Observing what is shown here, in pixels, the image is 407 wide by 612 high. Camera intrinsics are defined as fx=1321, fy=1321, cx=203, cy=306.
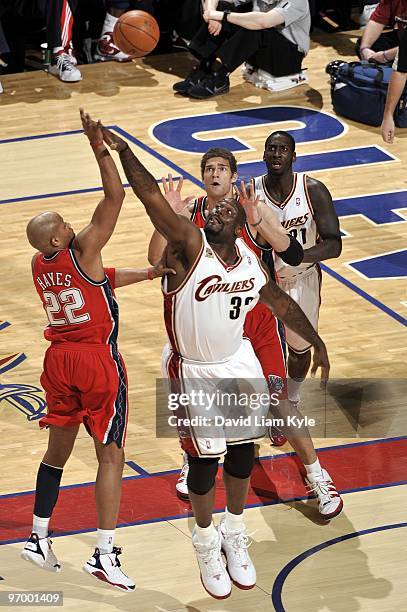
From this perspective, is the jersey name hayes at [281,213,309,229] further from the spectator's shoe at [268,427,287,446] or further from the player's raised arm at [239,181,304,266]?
the spectator's shoe at [268,427,287,446]

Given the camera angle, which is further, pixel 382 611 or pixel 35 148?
pixel 35 148

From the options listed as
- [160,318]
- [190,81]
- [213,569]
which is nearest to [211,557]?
[213,569]

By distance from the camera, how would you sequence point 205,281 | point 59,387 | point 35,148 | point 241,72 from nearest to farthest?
point 205,281
point 59,387
point 35,148
point 241,72

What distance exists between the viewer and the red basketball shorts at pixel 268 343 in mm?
6363

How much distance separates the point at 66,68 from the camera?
42.5 ft

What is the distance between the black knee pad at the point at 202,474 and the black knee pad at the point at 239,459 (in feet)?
0.37

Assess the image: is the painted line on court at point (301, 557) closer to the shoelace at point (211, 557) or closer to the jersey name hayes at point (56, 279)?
the shoelace at point (211, 557)

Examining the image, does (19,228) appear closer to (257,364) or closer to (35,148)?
(35,148)

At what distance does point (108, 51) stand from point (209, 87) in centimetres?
147

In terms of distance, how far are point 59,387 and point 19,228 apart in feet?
14.1

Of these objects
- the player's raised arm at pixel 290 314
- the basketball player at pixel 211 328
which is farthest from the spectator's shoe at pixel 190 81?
the basketball player at pixel 211 328

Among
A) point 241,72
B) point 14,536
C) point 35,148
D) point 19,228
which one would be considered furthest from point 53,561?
point 241,72

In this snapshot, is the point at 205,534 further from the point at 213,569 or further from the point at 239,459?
the point at 239,459

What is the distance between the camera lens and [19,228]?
998 centimetres
